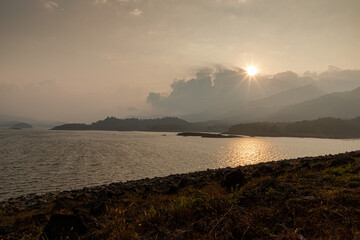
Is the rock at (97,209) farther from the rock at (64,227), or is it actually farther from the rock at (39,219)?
the rock at (64,227)

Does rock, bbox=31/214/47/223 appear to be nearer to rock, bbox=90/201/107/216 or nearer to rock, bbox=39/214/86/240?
rock, bbox=90/201/107/216

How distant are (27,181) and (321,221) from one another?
37892mm

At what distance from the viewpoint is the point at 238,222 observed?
17.3ft

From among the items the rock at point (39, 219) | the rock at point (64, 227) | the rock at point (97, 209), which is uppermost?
the rock at point (64, 227)

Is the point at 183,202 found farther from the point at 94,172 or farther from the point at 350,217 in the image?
the point at 94,172

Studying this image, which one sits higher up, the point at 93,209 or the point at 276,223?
the point at 276,223

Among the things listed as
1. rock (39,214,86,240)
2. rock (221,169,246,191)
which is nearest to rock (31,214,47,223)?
rock (39,214,86,240)

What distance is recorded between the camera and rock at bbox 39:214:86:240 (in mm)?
5742

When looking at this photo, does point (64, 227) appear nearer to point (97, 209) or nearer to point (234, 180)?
point (97, 209)

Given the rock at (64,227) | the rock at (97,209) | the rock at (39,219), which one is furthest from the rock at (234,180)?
the rock at (39,219)

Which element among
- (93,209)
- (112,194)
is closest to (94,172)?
(112,194)

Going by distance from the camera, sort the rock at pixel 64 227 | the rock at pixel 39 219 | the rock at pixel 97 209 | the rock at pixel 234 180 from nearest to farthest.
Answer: the rock at pixel 64 227 → the rock at pixel 39 219 → the rock at pixel 97 209 → the rock at pixel 234 180

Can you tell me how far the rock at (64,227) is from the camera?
5.74m

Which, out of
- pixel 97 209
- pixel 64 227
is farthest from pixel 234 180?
pixel 64 227
